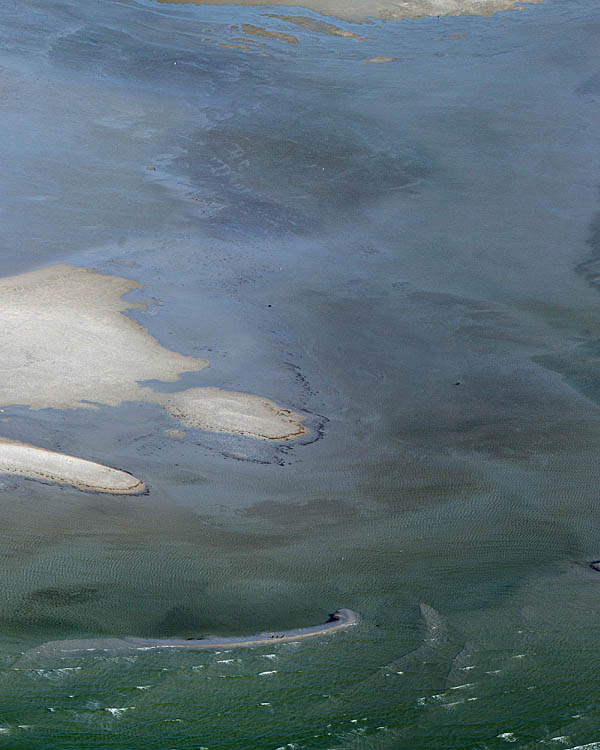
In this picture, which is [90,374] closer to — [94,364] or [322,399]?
[94,364]

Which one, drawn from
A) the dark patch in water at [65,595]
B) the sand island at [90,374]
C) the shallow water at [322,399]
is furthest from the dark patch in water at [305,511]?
the dark patch in water at [65,595]

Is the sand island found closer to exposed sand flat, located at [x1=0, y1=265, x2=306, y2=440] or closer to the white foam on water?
exposed sand flat, located at [x1=0, y1=265, x2=306, y2=440]

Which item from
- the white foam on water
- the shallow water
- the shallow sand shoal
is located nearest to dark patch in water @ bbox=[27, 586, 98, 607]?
the shallow water

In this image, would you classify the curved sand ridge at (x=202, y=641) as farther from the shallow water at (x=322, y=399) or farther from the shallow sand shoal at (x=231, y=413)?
the shallow sand shoal at (x=231, y=413)

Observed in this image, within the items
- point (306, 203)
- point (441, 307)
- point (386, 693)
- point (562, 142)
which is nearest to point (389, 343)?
point (441, 307)

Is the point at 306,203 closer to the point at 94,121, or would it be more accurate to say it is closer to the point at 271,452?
the point at 94,121

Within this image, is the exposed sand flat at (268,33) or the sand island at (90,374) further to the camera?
the exposed sand flat at (268,33)

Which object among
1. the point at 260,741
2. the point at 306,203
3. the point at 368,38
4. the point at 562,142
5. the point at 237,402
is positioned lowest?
the point at 260,741
